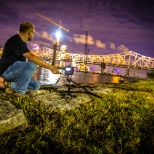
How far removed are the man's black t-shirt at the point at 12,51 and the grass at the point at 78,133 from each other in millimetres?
870

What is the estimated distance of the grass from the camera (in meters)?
2.26

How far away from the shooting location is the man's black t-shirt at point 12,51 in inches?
147

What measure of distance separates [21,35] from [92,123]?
8.63 ft

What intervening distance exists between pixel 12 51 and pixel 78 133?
2447 mm

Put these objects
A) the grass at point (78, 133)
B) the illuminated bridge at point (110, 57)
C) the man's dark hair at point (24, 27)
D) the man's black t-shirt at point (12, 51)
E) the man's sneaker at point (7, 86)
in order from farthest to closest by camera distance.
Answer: the illuminated bridge at point (110, 57), the man's sneaker at point (7, 86), the man's dark hair at point (24, 27), the man's black t-shirt at point (12, 51), the grass at point (78, 133)

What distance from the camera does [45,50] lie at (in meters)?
178

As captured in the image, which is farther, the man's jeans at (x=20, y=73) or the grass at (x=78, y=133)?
the man's jeans at (x=20, y=73)

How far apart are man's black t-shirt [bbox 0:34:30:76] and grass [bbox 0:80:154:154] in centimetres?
87

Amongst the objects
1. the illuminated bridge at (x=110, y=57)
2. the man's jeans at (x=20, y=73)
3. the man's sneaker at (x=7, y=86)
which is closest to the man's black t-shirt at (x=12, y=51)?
the man's jeans at (x=20, y=73)

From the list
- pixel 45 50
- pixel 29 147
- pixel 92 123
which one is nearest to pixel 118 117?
pixel 92 123

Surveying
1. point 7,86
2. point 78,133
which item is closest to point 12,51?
point 7,86

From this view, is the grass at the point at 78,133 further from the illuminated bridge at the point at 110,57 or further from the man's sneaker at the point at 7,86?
the illuminated bridge at the point at 110,57

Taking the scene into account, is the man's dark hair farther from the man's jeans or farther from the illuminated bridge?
the illuminated bridge

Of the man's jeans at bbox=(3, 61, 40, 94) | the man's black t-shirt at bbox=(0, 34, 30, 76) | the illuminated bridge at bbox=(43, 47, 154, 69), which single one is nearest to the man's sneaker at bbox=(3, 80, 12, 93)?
the man's jeans at bbox=(3, 61, 40, 94)
